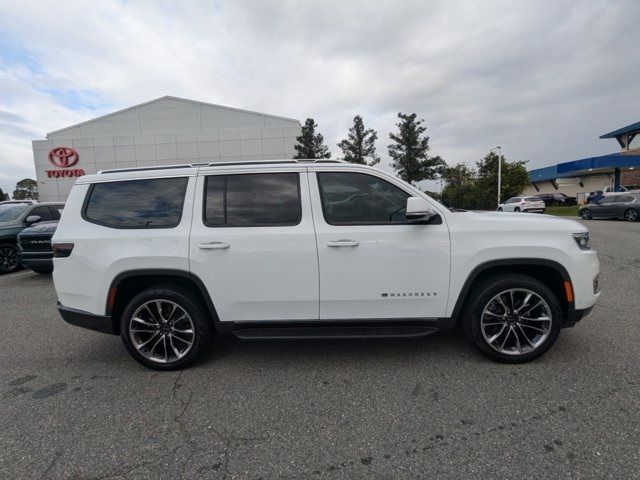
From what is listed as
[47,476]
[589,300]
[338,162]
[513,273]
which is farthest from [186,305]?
[589,300]

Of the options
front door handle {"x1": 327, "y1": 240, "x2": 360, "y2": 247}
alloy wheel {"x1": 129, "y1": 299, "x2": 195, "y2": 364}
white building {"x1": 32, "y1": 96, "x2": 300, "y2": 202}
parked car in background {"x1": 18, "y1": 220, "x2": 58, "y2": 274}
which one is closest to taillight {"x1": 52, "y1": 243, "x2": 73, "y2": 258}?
alloy wheel {"x1": 129, "y1": 299, "x2": 195, "y2": 364}

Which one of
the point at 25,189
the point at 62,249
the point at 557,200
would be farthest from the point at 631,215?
the point at 25,189

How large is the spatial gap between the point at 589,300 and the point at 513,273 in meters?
0.69

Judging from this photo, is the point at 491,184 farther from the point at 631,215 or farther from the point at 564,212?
the point at 631,215

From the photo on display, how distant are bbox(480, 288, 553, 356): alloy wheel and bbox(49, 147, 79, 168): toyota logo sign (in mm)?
29121

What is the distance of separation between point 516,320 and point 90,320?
4.02 metres

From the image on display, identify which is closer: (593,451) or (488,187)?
(593,451)

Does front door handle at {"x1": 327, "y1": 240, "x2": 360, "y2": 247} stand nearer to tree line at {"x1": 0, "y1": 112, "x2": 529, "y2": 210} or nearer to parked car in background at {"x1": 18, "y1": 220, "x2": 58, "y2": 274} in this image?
parked car in background at {"x1": 18, "y1": 220, "x2": 58, "y2": 274}

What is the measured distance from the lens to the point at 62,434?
2.31 metres

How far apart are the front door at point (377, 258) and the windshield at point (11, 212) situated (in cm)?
943

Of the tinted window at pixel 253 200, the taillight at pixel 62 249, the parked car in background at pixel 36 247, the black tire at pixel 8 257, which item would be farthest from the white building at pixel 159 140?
the taillight at pixel 62 249

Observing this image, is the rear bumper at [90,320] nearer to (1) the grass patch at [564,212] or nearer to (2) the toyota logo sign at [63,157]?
(2) the toyota logo sign at [63,157]

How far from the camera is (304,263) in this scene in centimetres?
291

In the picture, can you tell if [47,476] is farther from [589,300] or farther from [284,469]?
[589,300]
